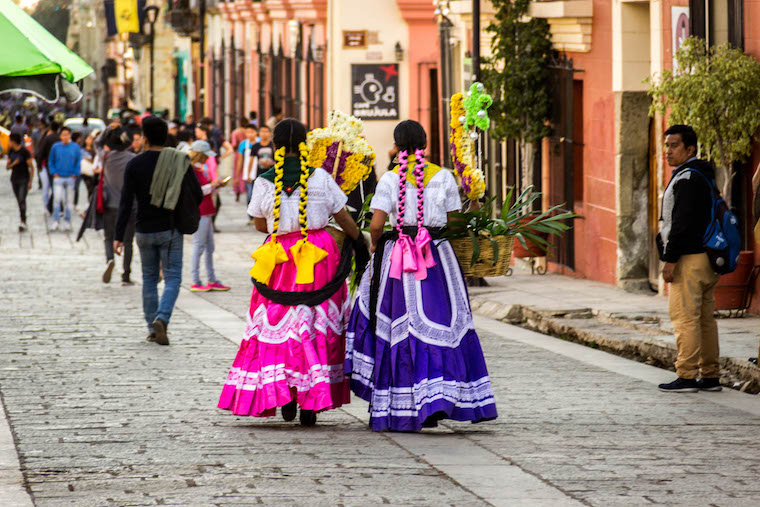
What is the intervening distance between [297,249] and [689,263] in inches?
114

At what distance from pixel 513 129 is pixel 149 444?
1214cm

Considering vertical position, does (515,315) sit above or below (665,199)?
below

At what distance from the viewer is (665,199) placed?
34.1ft

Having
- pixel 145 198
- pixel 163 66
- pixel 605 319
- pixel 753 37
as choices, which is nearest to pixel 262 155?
pixel 605 319

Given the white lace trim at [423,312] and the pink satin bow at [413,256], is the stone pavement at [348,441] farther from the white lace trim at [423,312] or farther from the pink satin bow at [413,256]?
the pink satin bow at [413,256]

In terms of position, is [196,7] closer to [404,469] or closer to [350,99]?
[350,99]

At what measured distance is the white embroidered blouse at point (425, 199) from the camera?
28.7 feet

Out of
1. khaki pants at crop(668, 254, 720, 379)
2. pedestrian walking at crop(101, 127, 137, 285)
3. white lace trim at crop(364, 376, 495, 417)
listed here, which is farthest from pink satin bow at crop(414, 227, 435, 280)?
pedestrian walking at crop(101, 127, 137, 285)

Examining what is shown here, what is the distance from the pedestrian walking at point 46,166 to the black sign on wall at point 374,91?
19.6 feet

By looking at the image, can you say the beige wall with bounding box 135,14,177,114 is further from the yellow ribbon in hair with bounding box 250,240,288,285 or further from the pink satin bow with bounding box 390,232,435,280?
the pink satin bow with bounding box 390,232,435,280

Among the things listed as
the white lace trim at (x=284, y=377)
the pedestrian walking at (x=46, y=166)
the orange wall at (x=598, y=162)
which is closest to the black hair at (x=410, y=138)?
the white lace trim at (x=284, y=377)

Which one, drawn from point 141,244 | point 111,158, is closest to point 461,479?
point 141,244

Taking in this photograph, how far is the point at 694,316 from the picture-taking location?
10336 millimetres

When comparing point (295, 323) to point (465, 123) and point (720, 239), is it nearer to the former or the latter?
point (465, 123)
